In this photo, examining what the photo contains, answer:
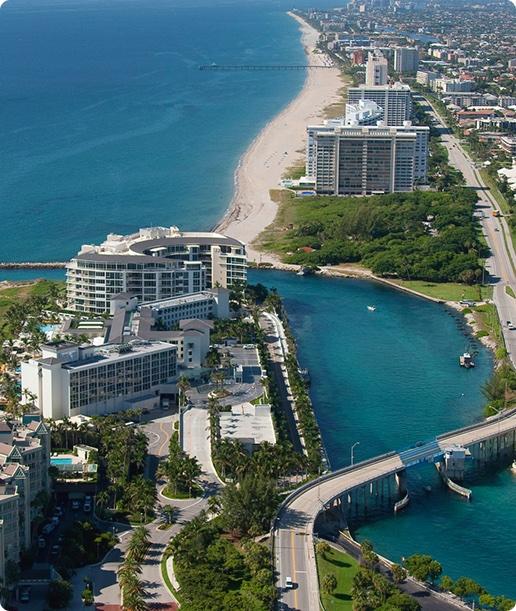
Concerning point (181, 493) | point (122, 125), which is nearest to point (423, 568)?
point (181, 493)

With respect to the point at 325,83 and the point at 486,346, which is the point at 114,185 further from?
the point at 325,83

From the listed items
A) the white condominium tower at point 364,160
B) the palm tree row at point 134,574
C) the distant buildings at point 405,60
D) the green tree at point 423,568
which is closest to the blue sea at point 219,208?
the green tree at point 423,568

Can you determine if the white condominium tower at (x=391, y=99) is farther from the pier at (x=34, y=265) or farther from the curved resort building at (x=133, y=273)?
the curved resort building at (x=133, y=273)

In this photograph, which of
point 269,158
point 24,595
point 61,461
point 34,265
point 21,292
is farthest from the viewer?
point 269,158

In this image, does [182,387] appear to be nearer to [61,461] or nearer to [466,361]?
[61,461]

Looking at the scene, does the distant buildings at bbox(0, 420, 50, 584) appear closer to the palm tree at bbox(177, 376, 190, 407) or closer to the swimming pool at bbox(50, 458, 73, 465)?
the swimming pool at bbox(50, 458, 73, 465)

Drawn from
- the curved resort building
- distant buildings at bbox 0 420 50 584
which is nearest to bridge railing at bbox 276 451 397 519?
distant buildings at bbox 0 420 50 584
